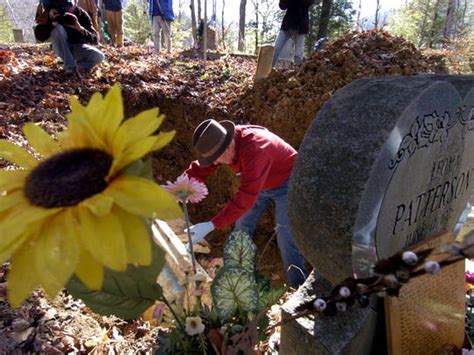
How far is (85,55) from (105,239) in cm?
656

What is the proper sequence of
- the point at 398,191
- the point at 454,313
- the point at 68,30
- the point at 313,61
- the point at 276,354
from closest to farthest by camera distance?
1. the point at 398,191
2. the point at 454,313
3. the point at 276,354
4. the point at 313,61
5. the point at 68,30

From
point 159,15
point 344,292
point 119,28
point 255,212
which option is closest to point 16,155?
point 344,292

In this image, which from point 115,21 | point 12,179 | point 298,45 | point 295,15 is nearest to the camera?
point 12,179

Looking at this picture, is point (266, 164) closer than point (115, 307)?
No

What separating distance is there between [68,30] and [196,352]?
6299 mm

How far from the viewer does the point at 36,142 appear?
0.65 meters

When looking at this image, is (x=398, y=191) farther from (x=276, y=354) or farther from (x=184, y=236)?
(x=184, y=236)

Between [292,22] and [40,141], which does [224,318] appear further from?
[292,22]

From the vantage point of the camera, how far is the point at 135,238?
1.55ft

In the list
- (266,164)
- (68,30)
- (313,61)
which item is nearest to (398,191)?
(266,164)

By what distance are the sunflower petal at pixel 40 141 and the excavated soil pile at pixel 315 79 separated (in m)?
4.62

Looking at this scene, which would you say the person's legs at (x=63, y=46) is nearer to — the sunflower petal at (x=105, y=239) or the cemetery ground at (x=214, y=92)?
the cemetery ground at (x=214, y=92)

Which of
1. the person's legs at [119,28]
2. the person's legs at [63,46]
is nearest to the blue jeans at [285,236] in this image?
the person's legs at [63,46]

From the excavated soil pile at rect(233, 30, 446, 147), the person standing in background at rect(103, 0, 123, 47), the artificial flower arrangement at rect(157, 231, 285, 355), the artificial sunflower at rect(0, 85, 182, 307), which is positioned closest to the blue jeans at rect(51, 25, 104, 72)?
the excavated soil pile at rect(233, 30, 446, 147)
